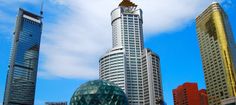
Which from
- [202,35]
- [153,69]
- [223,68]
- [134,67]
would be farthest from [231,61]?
[134,67]

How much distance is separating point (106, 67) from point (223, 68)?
62.2m

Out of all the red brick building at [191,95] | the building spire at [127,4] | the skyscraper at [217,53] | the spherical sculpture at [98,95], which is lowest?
the spherical sculpture at [98,95]

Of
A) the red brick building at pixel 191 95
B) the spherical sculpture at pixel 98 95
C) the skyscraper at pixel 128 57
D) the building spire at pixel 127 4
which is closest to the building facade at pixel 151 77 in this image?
the skyscraper at pixel 128 57

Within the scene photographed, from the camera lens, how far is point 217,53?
155m

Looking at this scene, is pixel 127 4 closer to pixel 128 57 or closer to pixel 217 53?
pixel 128 57

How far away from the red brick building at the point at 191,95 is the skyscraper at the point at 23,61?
309 feet

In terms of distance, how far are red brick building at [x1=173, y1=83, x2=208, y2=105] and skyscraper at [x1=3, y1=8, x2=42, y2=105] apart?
94.3m

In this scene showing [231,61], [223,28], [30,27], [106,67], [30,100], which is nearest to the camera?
[231,61]

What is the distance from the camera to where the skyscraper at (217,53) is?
144m

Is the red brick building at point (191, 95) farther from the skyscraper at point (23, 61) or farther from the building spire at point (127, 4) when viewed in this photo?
the skyscraper at point (23, 61)

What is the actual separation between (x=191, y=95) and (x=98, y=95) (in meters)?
124

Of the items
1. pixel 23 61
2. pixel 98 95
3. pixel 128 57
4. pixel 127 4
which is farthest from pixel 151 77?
pixel 98 95

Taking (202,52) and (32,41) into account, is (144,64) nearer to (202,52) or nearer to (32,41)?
(202,52)

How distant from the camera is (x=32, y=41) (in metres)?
192
